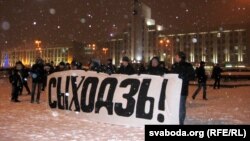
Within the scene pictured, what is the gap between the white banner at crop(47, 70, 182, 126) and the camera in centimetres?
892

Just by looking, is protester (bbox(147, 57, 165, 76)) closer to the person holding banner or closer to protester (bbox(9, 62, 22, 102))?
the person holding banner

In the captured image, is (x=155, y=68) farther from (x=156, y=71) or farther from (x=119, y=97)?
(x=119, y=97)

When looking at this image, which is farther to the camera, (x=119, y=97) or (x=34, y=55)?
(x=34, y=55)

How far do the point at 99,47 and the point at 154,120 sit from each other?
395 ft

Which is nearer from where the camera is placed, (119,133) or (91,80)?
(119,133)

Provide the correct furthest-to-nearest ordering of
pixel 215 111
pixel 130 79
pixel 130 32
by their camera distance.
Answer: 1. pixel 130 32
2. pixel 215 111
3. pixel 130 79

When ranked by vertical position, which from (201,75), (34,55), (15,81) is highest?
(34,55)

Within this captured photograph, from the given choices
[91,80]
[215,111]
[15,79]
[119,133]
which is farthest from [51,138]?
[15,79]

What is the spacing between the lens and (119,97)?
32.3 feet

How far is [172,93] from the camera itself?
884 centimetres

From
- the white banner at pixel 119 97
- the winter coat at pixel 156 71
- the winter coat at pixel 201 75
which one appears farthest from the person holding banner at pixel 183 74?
the winter coat at pixel 201 75

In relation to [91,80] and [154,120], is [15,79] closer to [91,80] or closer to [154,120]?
[91,80]

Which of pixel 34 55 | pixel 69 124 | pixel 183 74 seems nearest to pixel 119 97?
pixel 69 124

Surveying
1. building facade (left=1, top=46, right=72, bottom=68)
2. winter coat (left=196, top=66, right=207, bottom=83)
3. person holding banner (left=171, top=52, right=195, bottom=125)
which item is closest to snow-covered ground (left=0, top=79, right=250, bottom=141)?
person holding banner (left=171, top=52, right=195, bottom=125)
